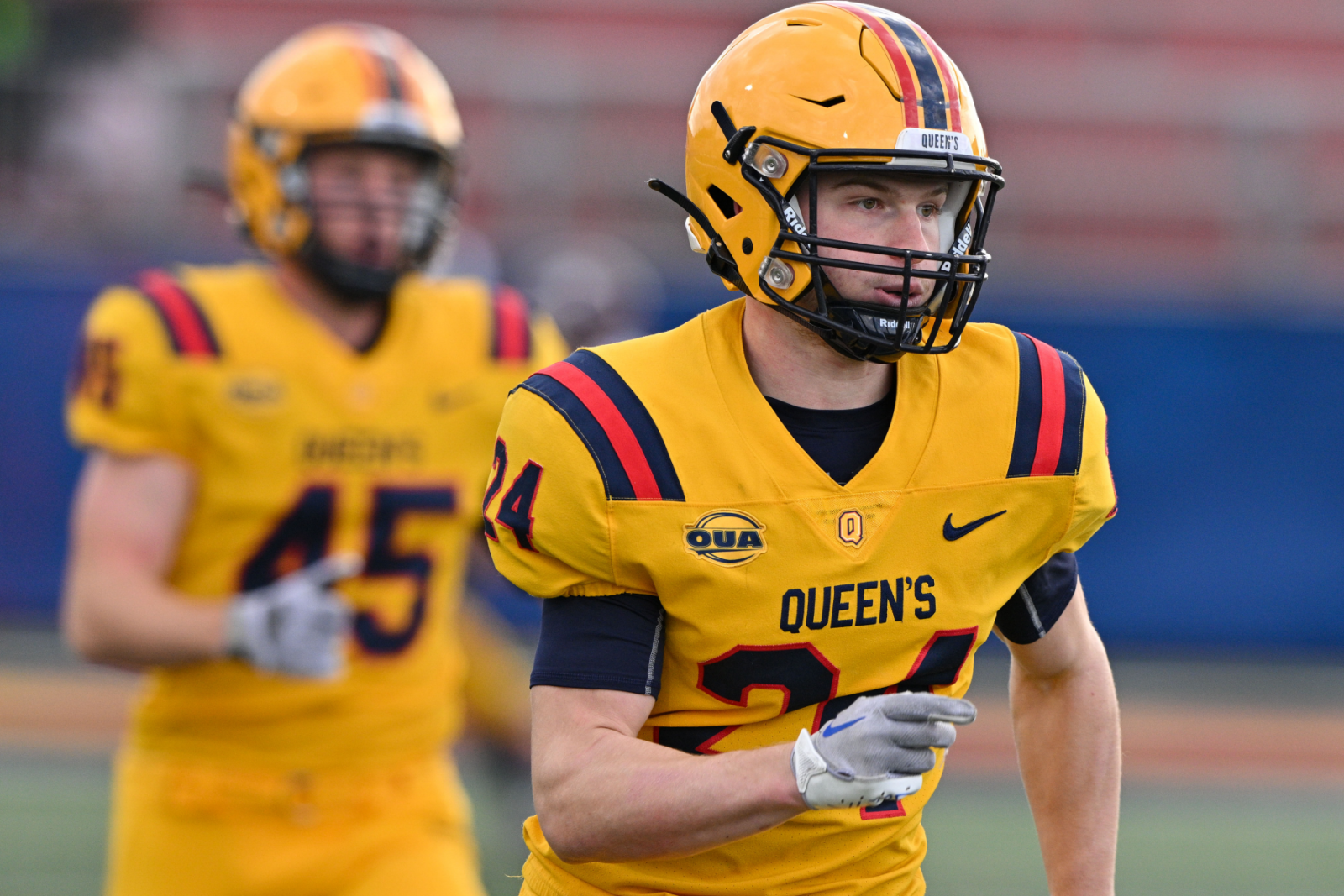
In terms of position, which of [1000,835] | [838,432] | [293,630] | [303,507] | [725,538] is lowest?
[1000,835]

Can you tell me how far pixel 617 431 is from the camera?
Answer: 7.38ft

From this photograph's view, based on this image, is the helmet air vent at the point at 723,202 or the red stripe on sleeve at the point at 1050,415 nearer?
the red stripe on sleeve at the point at 1050,415

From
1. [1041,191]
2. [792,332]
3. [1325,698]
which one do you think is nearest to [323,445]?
[792,332]

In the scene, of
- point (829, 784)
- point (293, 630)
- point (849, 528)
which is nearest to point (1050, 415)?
point (849, 528)

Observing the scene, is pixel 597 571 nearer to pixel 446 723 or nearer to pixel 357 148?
pixel 446 723

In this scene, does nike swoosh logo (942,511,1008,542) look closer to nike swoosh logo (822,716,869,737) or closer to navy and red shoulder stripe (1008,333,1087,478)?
navy and red shoulder stripe (1008,333,1087,478)

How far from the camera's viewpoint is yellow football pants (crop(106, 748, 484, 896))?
3363mm

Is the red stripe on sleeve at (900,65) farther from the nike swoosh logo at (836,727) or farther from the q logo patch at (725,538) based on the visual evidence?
the nike swoosh logo at (836,727)

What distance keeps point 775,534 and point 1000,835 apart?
4.63m

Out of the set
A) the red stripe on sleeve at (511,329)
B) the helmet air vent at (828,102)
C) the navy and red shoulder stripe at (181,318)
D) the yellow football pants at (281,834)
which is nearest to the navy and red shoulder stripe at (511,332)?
the red stripe on sleeve at (511,329)

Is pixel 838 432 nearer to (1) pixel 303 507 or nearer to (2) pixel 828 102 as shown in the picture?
(2) pixel 828 102

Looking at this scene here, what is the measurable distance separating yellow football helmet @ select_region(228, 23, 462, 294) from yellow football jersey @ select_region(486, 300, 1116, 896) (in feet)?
5.45

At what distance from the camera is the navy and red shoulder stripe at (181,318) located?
371 centimetres

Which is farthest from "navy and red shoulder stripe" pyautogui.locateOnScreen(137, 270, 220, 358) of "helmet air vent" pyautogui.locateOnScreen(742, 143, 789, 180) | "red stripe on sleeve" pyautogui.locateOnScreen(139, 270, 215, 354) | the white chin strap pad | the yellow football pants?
the white chin strap pad
